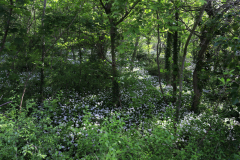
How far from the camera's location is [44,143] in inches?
88.0

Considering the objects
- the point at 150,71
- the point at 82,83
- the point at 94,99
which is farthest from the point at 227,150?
the point at 150,71

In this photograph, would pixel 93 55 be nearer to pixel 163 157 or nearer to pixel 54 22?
pixel 54 22

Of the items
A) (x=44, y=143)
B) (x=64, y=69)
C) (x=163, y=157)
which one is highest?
(x=64, y=69)

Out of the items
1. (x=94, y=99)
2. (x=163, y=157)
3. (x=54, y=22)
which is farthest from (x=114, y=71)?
(x=163, y=157)

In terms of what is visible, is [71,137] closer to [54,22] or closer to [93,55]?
[54,22]

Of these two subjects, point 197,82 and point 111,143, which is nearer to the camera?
point 111,143

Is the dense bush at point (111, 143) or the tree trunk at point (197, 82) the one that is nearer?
the dense bush at point (111, 143)

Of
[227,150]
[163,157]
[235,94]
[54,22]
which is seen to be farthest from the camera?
[54,22]

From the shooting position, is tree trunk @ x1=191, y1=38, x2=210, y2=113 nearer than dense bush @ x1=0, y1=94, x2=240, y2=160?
No

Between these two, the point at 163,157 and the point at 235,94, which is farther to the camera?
the point at 163,157

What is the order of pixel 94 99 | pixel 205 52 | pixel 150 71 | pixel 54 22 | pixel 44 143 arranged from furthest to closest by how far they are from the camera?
pixel 150 71
pixel 94 99
pixel 205 52
pixel 54 22
pixel 44 143

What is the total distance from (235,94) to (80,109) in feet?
14.1

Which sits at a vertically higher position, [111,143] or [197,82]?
[197,82]

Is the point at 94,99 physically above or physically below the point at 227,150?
below
